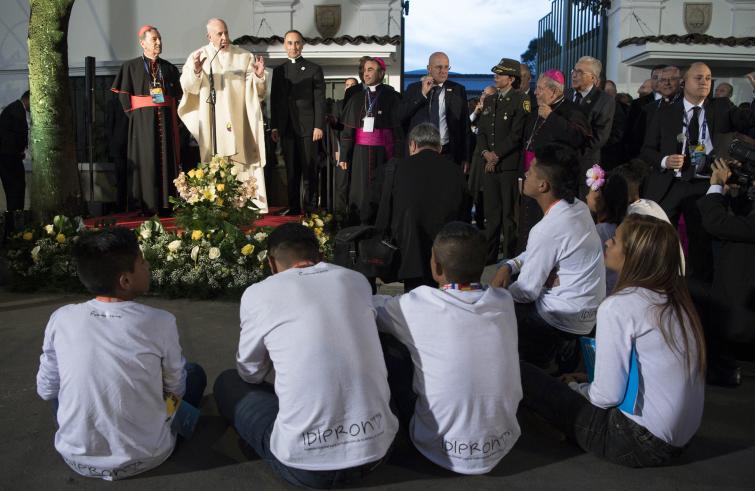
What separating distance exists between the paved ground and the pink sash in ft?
13.9

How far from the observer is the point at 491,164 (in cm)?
732

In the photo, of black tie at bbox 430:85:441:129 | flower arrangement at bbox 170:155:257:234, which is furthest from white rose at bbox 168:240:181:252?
black tie at bbox 430:85:441:129

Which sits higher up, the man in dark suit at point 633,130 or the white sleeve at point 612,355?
the man in dark suit at point 633,130

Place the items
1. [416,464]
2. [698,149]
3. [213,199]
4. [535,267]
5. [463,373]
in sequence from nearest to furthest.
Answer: [463,373] → [416,464] → [535,267] → [698,149] → [213,199]

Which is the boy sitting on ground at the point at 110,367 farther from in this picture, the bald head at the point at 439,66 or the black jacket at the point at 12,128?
the black jacket at the point at 12,128

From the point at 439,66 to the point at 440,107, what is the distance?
15.8 inches

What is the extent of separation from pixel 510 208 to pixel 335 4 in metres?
5.50

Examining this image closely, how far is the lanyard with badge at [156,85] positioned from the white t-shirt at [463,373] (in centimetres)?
584

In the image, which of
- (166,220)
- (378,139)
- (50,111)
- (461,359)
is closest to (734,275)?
(461,359)

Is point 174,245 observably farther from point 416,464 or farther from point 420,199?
point 416,464

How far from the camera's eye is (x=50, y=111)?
7344mm

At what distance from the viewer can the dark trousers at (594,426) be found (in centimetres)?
312

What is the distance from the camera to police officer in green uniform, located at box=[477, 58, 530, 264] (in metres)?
7.24

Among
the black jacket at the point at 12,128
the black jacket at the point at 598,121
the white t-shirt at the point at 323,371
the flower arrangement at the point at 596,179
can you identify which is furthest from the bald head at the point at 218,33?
the white t-shirt at the point at 323,371
